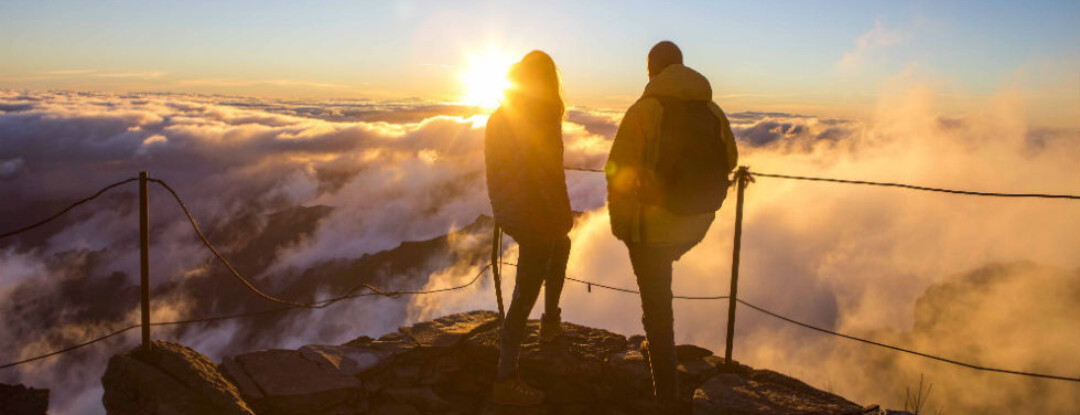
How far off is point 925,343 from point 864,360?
48.0 feet

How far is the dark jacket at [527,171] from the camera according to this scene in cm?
325

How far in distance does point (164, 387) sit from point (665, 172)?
2.92m

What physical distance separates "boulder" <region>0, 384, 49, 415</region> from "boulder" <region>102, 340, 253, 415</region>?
0.37m

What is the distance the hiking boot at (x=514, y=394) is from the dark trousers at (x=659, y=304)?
737 mm

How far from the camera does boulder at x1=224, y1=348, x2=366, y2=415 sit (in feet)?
11.8

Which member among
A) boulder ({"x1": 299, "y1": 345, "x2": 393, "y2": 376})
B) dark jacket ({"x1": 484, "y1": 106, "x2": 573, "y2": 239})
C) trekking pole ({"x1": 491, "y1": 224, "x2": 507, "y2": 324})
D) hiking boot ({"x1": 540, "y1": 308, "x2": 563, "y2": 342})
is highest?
dark jacket ({"x1": 484, "y1": 106, "x2": 573, "y2": 239})

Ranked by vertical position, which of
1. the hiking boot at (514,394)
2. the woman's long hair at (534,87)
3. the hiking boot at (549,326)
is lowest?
the hiking boot at (514,394)

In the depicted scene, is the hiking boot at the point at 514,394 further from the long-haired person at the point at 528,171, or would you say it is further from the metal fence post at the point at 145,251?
the metal fence post at the point at 145,251

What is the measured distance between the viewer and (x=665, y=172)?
2.96 m

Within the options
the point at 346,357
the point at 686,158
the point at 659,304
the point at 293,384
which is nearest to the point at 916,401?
the point at 659,304

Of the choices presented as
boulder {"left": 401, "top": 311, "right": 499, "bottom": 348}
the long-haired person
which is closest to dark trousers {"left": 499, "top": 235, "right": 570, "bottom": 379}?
the long-haired person

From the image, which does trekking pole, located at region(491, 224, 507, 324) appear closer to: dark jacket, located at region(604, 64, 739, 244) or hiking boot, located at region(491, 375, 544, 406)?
hiking boot, located at region(491, 375, 544, 406)

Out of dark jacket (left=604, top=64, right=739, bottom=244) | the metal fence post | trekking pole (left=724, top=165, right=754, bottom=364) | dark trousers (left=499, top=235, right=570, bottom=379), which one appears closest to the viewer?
dark jacket (left=604, top=64, right=739, bottom=244)

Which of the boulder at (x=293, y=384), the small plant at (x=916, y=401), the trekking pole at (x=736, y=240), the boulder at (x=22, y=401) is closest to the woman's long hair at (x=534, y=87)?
the trekking pole at (x=736, y=240)
